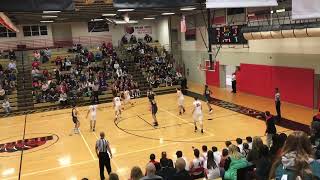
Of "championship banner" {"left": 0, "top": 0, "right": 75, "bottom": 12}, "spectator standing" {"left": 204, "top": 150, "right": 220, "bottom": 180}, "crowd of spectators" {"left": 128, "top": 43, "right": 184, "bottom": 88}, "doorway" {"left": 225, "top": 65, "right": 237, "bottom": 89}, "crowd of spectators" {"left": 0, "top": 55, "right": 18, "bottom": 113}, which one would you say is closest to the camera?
"championship banner" {"left": 0, "top": 0, "right": 75, "bottom": 12}

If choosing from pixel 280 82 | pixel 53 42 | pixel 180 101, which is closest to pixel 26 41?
pixel 53 42

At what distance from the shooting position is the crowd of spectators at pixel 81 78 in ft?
89.1

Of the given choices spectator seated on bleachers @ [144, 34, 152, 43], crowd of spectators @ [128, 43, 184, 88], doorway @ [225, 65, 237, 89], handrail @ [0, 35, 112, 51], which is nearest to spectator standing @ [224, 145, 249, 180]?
doorway @ [225, 65, 237, 89]

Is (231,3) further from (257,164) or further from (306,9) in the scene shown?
(257,164)

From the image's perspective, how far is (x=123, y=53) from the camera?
35.9m

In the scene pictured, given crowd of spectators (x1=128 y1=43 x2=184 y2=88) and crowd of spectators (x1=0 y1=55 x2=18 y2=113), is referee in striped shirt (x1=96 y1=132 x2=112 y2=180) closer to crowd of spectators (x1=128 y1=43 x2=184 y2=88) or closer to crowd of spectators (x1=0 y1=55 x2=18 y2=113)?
crowd of spectators (x1=0 y1=55 x2=18 y2=113)

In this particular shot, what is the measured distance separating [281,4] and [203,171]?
1428 cm

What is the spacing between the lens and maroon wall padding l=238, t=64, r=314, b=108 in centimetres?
2066

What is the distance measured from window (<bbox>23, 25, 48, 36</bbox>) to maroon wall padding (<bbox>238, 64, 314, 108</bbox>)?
70.8 feet

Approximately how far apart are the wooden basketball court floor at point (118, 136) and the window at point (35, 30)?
1504 cm

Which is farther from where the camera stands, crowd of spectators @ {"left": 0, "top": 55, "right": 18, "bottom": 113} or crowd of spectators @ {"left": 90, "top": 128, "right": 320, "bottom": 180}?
crowd of spectators @ {"left": 0, "top": 55, "right": 18, "bottom": 113}

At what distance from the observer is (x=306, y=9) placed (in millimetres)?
6074

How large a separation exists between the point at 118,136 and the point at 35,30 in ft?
78.5

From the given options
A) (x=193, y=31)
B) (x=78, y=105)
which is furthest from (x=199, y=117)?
(x=193, y=31)
